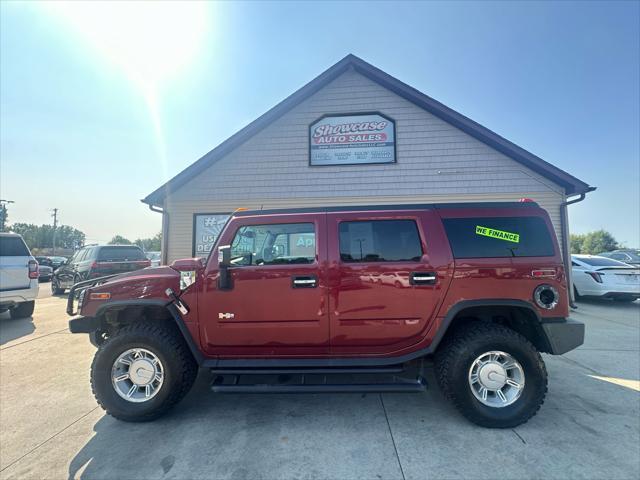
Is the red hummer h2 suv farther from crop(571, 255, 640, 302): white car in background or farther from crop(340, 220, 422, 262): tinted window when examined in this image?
crop(571, 255, 640, 302): white car in background

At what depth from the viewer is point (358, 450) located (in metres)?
Answer: 2.30

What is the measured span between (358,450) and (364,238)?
179cm

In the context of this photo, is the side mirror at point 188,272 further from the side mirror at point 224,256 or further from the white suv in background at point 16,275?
the white suv in background at point 16,275

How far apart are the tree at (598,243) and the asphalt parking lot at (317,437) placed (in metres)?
63.2

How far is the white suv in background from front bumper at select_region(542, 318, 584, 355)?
9.26 m

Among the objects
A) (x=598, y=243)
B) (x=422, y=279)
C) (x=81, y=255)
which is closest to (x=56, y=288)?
(x=81, y=255)

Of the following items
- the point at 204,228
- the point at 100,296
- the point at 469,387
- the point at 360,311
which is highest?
the point at 204,228

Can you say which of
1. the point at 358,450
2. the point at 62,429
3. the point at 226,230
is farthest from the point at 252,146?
the point at 358,450

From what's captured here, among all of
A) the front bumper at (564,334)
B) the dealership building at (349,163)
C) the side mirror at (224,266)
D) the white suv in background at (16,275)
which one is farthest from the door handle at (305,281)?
the white suv in background at (16,275)

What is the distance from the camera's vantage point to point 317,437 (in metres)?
2.46

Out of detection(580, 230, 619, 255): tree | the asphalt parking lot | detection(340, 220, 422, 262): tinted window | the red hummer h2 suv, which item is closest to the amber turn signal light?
the red hummer h2 suv

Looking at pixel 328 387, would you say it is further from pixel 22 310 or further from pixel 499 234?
pixel 22 310

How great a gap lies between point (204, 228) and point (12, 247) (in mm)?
3884

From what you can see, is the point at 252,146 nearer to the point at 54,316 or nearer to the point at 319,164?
the point at 319,164
